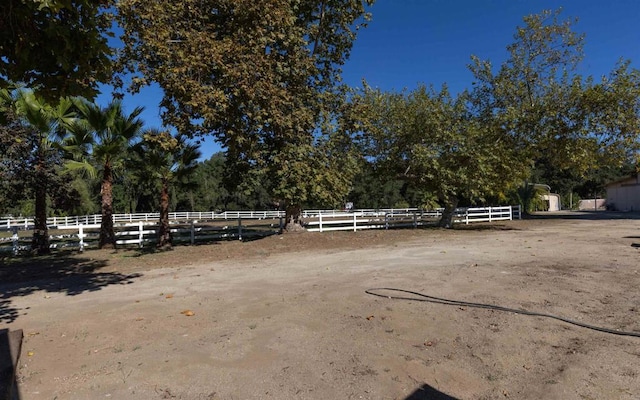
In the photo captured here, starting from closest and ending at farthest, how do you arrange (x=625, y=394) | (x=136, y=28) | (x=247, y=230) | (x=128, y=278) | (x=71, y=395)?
1. (x=625, y=394)
2. (x=71, y=395)
3. (x=128, y=278)
4. (x=136, y=28)
5. (x=247, y=230)

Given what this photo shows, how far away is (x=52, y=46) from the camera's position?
15.2 feet

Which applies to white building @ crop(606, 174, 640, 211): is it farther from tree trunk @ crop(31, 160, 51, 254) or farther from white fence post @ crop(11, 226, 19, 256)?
white fence post @ crop(11, 226, 19, 256)

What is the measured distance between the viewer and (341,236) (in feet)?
60.1

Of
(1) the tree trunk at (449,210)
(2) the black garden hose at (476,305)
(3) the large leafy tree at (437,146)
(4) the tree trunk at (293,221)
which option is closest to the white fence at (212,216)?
(1) the tree trunk at (449,210)

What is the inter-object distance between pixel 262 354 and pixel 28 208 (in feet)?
179

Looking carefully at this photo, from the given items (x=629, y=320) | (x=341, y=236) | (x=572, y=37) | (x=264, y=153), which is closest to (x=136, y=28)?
(x=264, y=153)

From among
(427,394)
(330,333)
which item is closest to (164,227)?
(330,333)

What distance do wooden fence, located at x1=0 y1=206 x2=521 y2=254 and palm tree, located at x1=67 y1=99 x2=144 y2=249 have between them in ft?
4.31

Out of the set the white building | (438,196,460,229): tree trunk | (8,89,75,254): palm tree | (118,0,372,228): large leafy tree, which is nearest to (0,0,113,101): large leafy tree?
(118,0,372,228): large leafy tree

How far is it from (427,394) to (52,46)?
16.8ft

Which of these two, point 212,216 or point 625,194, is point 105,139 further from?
point 625,194

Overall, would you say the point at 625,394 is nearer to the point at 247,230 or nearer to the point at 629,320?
the point at 629,320

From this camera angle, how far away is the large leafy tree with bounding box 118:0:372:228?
12016 millimetres

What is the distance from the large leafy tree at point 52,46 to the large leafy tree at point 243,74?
6.68m
